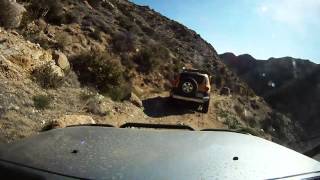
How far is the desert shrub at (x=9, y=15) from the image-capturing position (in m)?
19.6

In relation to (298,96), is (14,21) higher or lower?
higher

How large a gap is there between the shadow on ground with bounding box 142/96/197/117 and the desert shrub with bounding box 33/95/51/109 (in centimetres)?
728

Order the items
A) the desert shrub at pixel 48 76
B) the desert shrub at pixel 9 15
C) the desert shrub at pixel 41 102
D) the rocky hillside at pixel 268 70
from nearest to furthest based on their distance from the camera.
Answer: the desert shrub at pixel 41 102 → the desert shrub at pixel 48 76 → the desert shrub at pixel 9 15 → the rocky hillside at pixel 268 70

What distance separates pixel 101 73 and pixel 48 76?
6.07 m

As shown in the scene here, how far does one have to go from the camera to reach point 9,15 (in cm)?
2006

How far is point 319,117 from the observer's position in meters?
60.8

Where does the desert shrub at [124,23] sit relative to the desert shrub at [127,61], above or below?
above

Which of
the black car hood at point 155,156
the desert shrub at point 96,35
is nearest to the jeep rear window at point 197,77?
the desert shrub at point 96,35

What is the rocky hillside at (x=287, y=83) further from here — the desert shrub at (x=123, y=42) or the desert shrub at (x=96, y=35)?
the desert shrub at (x=96, y=35)

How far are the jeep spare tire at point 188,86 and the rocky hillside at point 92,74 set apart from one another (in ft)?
3.13

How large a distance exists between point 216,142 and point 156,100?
20634 mm

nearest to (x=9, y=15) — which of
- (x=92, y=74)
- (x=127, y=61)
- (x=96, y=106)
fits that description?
(x=92, y=74)

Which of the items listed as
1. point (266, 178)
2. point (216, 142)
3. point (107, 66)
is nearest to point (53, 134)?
point (216, 142)

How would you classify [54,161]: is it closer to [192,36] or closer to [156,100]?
[156,100]
